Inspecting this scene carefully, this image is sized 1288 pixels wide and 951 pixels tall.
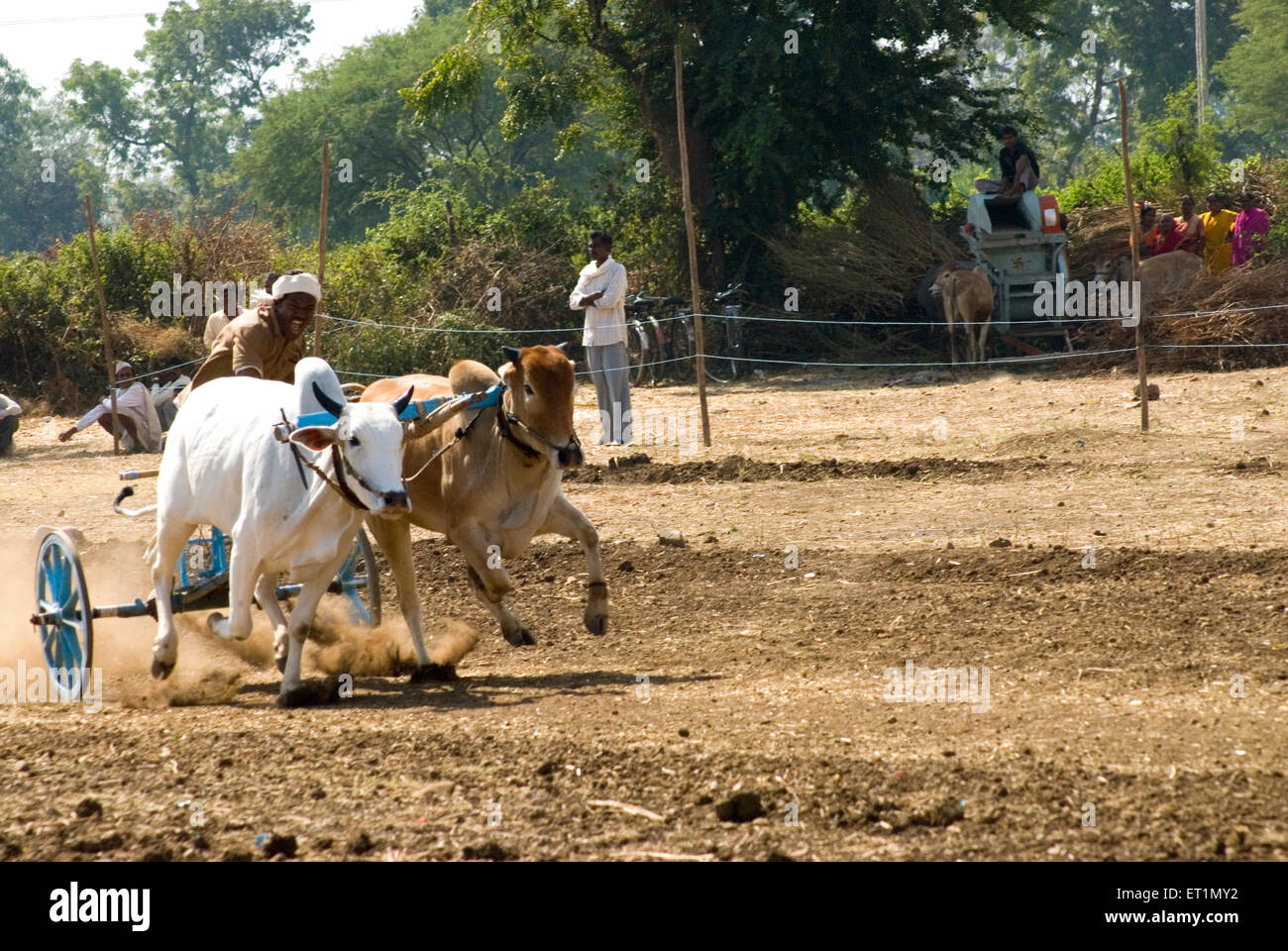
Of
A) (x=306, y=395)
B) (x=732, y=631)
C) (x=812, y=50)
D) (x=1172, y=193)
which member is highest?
(x=812, y=50)

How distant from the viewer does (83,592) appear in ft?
23.5

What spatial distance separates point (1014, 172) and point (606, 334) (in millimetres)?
8489

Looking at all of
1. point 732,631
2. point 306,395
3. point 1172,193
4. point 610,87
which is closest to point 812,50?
point 610,87

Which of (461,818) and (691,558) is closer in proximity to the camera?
(461,818)

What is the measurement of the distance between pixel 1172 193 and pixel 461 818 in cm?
2014

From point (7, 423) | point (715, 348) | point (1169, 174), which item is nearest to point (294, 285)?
point (7, 423)

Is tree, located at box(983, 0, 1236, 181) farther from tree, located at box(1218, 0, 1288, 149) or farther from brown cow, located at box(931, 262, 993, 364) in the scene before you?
brown cow, located at box(931, 262, 993, 364)

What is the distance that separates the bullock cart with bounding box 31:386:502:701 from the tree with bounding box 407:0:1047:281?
569 inches

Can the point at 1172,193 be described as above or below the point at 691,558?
above

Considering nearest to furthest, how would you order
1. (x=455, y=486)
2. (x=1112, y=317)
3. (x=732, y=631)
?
(x=455, y=486), (x=732, y=631), (x=1112, y=317)

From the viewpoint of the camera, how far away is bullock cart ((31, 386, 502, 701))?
724 centimetres
